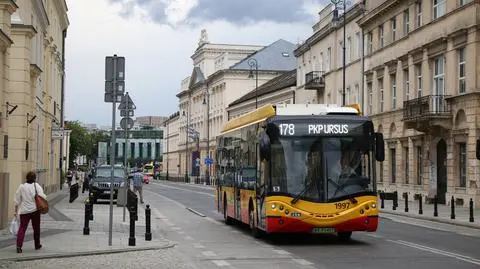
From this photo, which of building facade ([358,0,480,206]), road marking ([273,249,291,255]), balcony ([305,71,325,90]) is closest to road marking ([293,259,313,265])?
road marking ([273,249,291,255])

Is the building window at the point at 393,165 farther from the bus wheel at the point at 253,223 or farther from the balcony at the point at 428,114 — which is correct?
the bus wheel at the point at 253,223

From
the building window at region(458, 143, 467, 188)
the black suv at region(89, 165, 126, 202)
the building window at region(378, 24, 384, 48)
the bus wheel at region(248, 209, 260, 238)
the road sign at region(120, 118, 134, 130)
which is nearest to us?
the bus wheel at region(248, 209, 260, 238)

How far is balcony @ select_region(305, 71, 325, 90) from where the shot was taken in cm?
6969

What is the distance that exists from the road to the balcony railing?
667 inches

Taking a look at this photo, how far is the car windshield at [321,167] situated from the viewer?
58.7ft

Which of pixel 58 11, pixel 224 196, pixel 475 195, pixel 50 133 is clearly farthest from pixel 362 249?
pixel 58 11

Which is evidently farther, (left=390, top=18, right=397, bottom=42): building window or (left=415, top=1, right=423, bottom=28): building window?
(left=390, top=18, right=397, bottom=42): building window

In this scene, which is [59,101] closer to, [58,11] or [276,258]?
[58,11]

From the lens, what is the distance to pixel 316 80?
2753 inches

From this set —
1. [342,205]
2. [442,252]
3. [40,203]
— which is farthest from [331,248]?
[40,203]

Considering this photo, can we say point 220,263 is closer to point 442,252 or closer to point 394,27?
point 442,252

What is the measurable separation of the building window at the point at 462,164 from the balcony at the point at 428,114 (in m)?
1.31

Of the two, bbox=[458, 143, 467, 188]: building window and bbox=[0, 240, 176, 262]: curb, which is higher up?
bbox=[458, 143, 467, 188]: building window

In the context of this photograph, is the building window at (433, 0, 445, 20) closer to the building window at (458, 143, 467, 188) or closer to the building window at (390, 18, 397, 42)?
the building window at (390, 18, 397, 42)
